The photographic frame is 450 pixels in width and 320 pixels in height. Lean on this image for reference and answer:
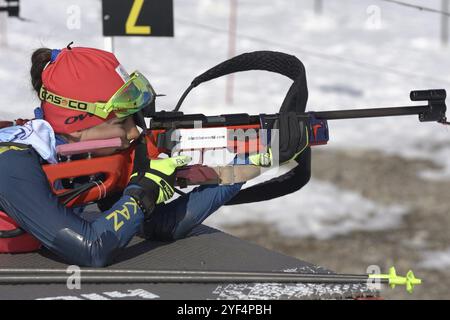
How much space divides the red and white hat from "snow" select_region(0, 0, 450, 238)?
255 inches

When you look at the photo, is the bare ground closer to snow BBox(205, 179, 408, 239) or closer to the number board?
snow BBox(205, 179, 408, 239)

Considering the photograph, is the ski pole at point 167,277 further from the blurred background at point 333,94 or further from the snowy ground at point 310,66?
the snowy ground at point 310,66

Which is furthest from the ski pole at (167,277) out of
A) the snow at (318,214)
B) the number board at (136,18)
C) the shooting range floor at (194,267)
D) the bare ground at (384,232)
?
the snow at (318,214)

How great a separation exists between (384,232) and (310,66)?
7.63 m

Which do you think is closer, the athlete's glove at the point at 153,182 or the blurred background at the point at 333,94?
the athlete's glove at the point at 153,182

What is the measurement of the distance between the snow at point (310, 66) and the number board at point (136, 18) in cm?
456

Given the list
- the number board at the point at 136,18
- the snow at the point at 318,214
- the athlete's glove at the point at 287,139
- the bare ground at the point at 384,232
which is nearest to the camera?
the athlete's glove at the point at 287,139

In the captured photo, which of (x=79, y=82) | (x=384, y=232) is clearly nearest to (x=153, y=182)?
(x=79, y=82)

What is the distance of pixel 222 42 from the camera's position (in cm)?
1825

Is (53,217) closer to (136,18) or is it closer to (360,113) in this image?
(360,113)

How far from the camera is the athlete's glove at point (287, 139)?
12.8ft

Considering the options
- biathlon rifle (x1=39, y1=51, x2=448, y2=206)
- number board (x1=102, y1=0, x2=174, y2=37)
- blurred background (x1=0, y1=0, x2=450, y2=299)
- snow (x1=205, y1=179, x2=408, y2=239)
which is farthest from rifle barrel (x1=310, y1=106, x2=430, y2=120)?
snow (x1=205, y1=179, x2=408, y2=239)

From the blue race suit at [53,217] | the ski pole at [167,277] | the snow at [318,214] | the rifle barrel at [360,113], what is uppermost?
the rifle barrel at [360,113]

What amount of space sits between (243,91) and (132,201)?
12.0 meters
